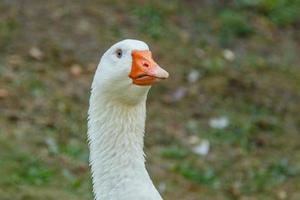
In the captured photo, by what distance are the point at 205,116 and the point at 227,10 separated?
2.37 m

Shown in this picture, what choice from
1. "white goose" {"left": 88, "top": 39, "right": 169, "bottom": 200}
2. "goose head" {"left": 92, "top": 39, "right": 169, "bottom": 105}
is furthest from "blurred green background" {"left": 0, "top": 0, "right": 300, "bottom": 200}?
"goose head" {"left": 92, "top": 39, "right": 169, "bottom": 105}

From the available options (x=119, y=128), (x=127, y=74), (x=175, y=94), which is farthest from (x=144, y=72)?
(x=175, y=94)

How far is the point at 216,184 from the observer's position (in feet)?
30.7

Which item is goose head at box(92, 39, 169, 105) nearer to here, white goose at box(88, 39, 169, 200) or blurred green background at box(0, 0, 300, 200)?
white goose at box(88, 39, 169, 200)

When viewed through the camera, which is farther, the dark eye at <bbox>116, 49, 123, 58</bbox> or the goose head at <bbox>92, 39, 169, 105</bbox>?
the dark eye at <bbox>116, 49, 123, 58</bbox>

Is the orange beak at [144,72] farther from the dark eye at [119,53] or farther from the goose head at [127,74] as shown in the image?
the dark eye at [119,53]

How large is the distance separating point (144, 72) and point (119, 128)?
44cm

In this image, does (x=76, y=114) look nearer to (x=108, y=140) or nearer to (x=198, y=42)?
(x=198, y=42)

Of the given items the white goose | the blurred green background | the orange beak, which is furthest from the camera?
the blurred green background

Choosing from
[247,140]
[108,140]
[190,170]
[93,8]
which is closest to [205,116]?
[247,140]

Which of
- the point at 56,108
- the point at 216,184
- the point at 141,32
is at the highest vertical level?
the point at 141,32

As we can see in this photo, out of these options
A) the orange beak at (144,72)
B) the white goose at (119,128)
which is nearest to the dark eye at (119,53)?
the white goose at (119,128)

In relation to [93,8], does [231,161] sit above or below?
below

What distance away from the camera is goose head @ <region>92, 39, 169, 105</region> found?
534 cm
